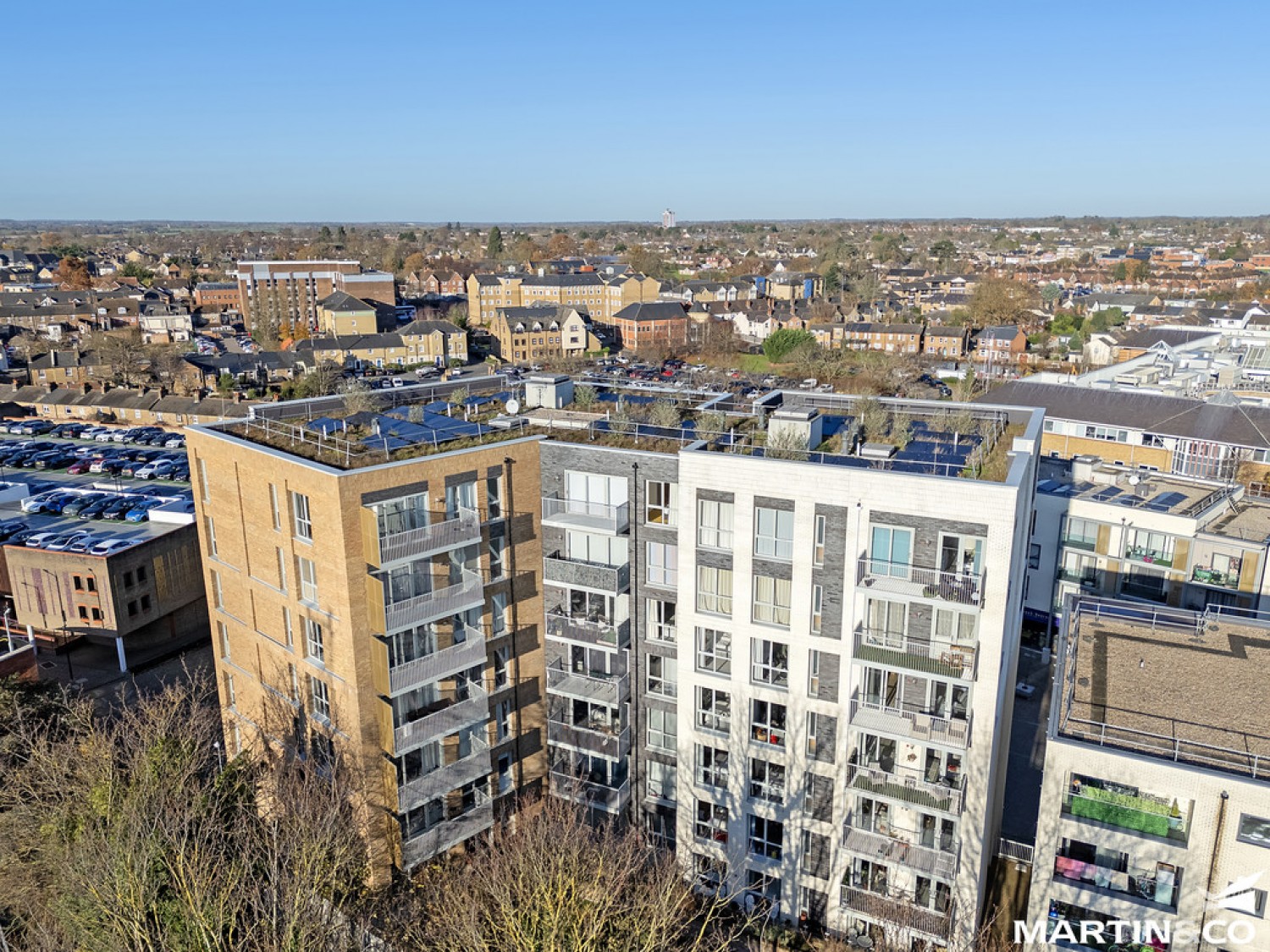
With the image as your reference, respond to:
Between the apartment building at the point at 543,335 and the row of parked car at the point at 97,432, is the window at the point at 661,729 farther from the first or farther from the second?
the apartment building at the point at 543,335

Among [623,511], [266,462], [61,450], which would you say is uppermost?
[266,462]

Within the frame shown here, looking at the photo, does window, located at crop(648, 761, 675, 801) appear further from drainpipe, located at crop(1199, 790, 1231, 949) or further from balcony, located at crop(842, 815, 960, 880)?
drainpipe, located at crop(1199, 790, 1231, 949)

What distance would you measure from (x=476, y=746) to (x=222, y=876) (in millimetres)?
6073

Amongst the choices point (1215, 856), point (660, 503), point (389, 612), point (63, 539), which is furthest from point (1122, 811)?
point (63, 539)

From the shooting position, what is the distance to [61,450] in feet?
225

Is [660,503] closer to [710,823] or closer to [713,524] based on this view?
[713,524]

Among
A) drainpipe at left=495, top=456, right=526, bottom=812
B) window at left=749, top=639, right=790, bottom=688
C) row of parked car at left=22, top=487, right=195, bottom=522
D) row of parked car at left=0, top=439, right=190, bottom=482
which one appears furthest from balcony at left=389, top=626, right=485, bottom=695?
row of parked car at left=0, top=439, right=190, bottom=482

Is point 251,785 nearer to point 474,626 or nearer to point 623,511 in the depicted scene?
point 474,626

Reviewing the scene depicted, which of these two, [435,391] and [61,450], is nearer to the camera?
[435,391]

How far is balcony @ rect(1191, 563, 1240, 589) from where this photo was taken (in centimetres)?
2848

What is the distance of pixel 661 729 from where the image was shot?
2106 cm

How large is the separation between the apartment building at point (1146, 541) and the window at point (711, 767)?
15.1 meters

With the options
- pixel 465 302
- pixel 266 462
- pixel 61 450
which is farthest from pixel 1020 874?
pixel 465 302

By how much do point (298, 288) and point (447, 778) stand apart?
118 m
